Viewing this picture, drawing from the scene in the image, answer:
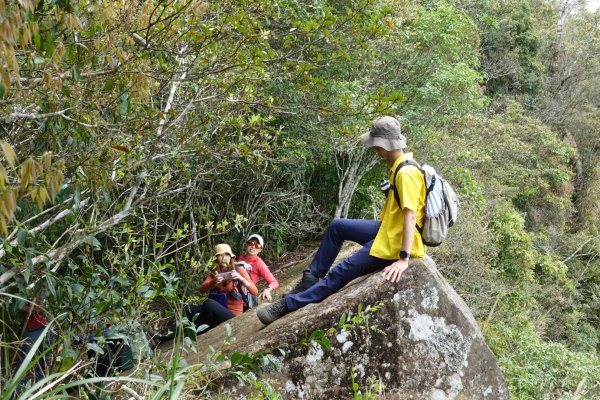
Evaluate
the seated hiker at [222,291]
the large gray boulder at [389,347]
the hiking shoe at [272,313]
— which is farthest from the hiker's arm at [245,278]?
the large gray boulder at [389,347]

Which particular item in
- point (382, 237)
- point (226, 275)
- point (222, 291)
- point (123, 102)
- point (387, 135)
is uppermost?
point (123, 102)

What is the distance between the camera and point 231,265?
5863 mm

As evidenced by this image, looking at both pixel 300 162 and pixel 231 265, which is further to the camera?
pixel 300 162

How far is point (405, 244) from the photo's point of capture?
4395 millimetres

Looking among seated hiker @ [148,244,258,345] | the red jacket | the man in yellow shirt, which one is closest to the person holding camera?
seated hiker @ [148,244,258,345]

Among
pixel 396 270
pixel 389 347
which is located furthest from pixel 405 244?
pixel 389 347

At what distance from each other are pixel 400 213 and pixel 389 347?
0.98 metres

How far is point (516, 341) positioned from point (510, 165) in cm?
1077

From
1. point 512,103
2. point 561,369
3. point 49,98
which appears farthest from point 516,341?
point 512,103

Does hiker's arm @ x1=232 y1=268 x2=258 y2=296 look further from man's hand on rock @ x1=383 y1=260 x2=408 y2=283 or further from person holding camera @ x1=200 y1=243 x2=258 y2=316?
man's hand on rock @ x1=383 y1=260 x2=408 y2=283

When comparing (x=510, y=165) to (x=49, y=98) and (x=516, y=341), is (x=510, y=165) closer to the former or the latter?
(x=516, y=341)

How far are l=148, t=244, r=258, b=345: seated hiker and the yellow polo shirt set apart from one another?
1.66 m

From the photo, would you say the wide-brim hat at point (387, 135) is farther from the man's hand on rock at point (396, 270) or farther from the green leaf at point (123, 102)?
the green leaf at point (123, 102)

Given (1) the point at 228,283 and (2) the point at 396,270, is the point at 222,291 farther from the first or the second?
(2) the point at 396,270
